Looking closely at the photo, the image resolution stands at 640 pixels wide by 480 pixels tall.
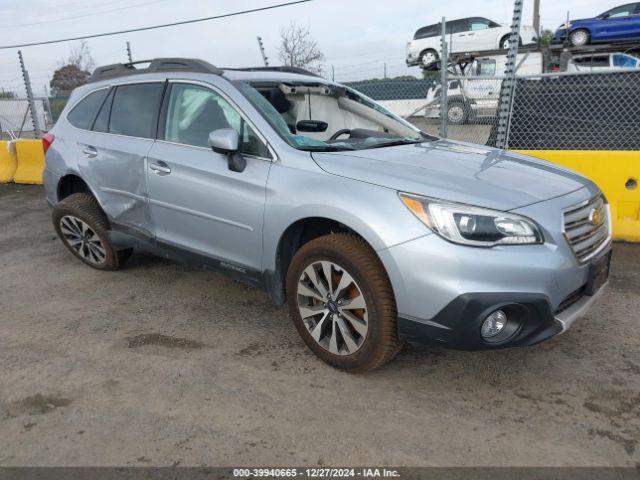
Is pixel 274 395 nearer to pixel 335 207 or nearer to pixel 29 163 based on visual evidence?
pixel 335 207

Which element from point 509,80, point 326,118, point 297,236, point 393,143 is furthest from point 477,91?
point 297,236

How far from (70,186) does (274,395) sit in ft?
10.2

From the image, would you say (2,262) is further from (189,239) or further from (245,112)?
(245,112)

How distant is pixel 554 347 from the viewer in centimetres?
316

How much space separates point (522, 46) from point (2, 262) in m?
20.6

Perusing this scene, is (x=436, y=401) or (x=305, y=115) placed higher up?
(x=305, y=115)

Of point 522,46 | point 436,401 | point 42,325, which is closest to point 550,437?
point 436,401

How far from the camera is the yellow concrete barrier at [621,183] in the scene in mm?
5016

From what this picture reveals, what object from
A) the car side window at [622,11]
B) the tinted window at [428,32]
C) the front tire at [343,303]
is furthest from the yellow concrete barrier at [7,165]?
the car side window at [622,11]

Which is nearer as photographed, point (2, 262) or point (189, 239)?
point (189, 239)

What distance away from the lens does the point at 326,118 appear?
3.78 meters

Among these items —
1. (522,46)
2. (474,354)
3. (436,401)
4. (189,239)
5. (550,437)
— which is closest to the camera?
(550,437)

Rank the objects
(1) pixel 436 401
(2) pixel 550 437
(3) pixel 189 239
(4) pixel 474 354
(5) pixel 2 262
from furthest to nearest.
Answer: (5) pixel 2 262
(3) pixel 189 239
(4) pixel 474 354
(1) pixel 436 401
(2) pixel 550 437

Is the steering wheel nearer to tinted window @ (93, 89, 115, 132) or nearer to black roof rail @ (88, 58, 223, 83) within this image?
black roof rail @ (88, 58, 223, 83)
